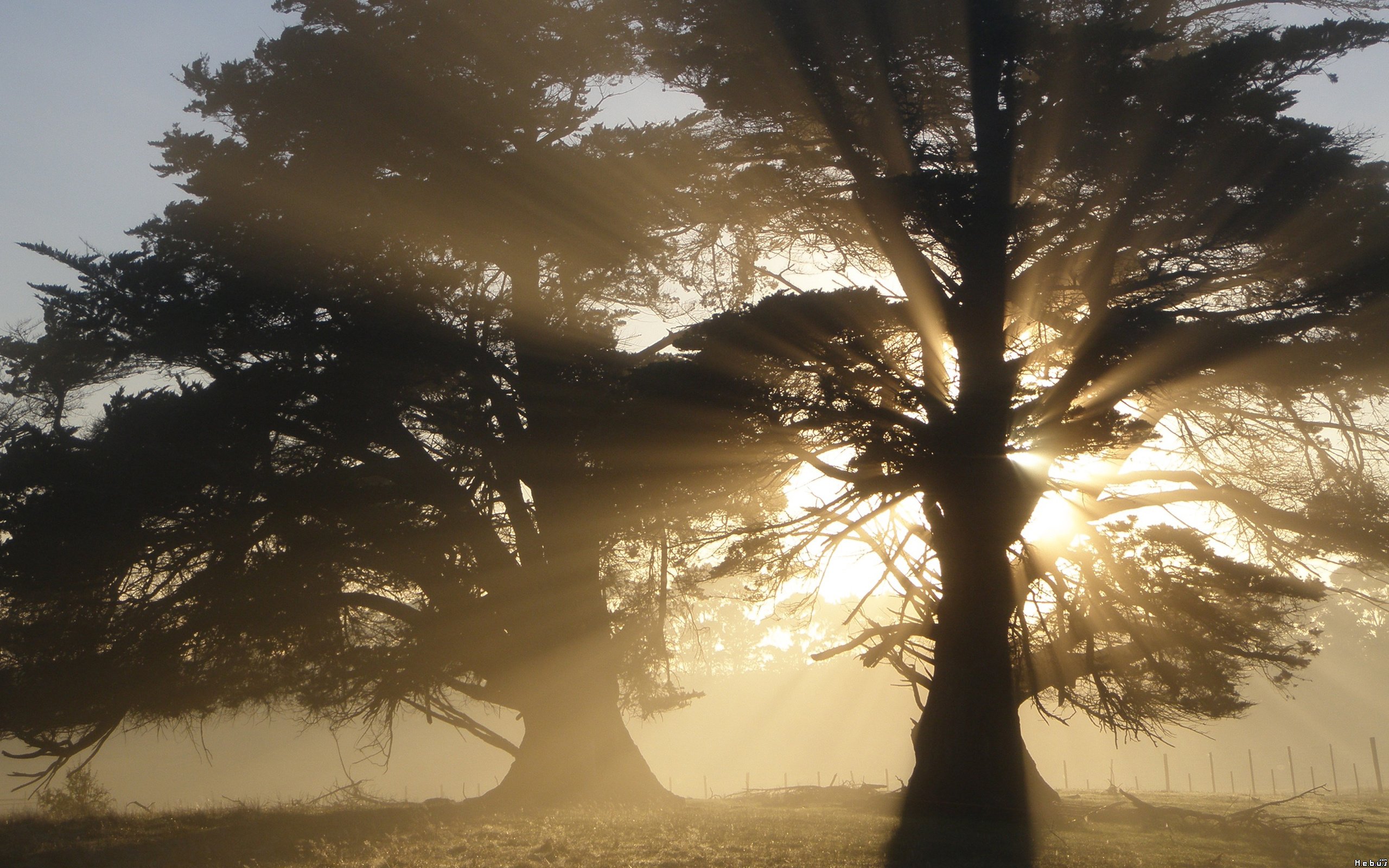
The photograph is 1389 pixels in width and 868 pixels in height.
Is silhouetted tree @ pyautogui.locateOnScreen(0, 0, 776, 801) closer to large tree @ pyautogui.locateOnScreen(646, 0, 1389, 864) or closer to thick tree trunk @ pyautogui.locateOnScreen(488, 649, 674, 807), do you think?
thick tree trunk @ pyautogui.locateOnScreen(488, 649, 674, 807)

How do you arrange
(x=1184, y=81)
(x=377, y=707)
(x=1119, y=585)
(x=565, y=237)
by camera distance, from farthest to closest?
(x=565, y=237), (x=377, y=707), (x=1119, y=585), (x=1184, y=81)

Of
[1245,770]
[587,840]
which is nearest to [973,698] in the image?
[587,840]

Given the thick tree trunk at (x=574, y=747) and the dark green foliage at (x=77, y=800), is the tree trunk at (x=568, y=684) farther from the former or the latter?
the dark green foliage at (x=77, y=800)

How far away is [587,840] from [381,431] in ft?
25.4

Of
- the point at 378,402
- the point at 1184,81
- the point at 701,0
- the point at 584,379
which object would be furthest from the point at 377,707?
the point at 1184,81

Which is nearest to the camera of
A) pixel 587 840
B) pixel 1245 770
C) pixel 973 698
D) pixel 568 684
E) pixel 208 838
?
pixel 587 840

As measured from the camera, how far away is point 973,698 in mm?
11617

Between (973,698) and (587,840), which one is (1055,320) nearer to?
(973,698)

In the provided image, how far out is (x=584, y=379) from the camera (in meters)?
14.7

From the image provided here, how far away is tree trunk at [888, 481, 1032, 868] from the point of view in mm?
11359

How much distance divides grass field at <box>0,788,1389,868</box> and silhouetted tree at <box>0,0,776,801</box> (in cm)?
219

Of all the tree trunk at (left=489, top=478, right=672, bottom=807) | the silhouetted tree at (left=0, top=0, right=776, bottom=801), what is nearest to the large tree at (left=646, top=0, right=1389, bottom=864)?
the silhouetted tree at (left=0, top=0, right=776, bottom=801)

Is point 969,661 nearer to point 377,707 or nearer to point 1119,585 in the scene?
point 1119,585

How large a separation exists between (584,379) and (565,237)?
231 cm
